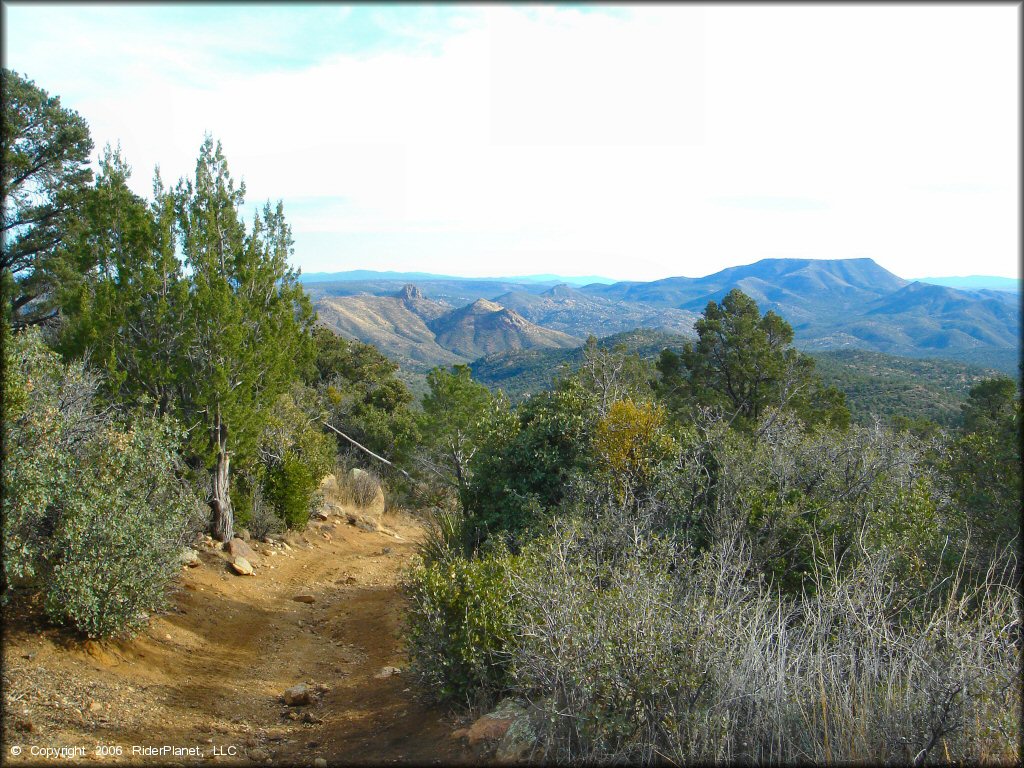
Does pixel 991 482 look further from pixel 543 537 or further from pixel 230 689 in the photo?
pixel 230 689

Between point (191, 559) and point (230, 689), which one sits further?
point (191, 559)

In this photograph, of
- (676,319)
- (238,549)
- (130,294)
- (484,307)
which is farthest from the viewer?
(484,307)

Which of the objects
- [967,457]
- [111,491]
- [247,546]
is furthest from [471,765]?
[247,546]

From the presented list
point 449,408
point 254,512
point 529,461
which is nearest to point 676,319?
point 449,408

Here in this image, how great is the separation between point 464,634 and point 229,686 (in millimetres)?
3086

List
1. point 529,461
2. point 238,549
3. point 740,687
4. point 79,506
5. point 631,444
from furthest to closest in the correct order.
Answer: point 238,549, point 529,461, point 631,444, point 79,506, point 740,687

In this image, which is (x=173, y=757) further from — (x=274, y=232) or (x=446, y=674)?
(x=274, y=232)

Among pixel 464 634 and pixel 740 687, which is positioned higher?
pixel 740 687

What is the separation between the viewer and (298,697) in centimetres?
568

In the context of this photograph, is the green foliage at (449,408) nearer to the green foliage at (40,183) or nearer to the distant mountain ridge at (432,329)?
the green foliage at (40,183)

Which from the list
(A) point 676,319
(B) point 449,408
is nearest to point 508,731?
(B) point 449,408

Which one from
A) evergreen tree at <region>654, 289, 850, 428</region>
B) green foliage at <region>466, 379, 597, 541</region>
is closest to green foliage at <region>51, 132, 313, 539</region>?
green foliage at <region>466, 379, 597, 541</region>

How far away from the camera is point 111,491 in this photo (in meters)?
5.85

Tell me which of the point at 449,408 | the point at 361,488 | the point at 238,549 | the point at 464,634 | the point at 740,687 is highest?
the point at 449,408
